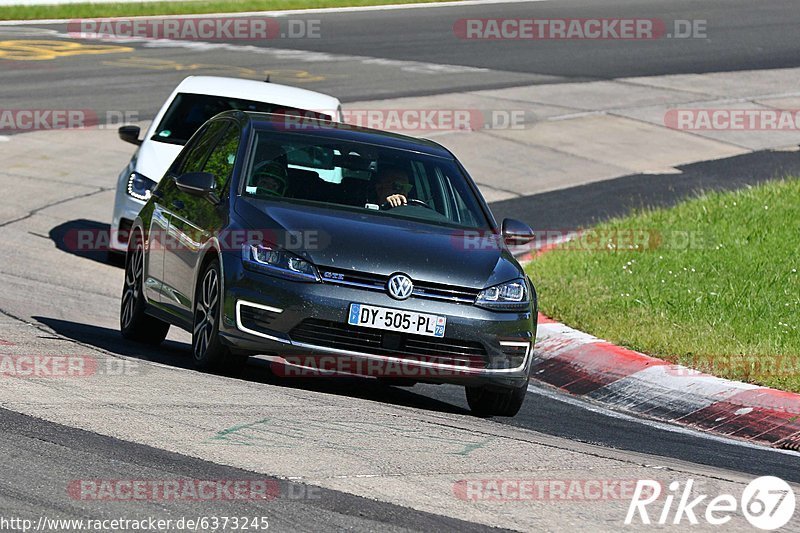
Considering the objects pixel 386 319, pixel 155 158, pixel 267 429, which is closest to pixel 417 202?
pixel 386 319

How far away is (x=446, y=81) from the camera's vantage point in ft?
85.0

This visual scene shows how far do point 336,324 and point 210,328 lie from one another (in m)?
0.87

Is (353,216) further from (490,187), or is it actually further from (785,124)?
(785,124)

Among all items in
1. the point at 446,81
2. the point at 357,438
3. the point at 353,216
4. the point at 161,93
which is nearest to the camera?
the point at 357,438

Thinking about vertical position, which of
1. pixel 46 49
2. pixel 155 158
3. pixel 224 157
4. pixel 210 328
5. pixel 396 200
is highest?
pixel 224 157

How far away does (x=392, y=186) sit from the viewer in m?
9.28

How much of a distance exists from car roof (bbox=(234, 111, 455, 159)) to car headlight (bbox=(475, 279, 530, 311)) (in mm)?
1457

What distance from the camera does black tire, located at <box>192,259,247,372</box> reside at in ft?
28.1

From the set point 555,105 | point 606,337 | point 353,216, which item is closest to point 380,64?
point 555,105

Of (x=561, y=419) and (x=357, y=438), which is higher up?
(x=357, y=438)

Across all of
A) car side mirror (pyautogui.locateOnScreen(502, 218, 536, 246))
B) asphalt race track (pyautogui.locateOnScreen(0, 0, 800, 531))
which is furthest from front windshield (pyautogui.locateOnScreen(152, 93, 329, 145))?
car side mirror (pyautogui.locateOnScreen(502, 218, 536, 246))

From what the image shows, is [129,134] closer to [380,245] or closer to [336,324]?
[380,245]

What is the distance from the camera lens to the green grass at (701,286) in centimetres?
1039

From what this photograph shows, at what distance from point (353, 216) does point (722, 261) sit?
5.49 metres
